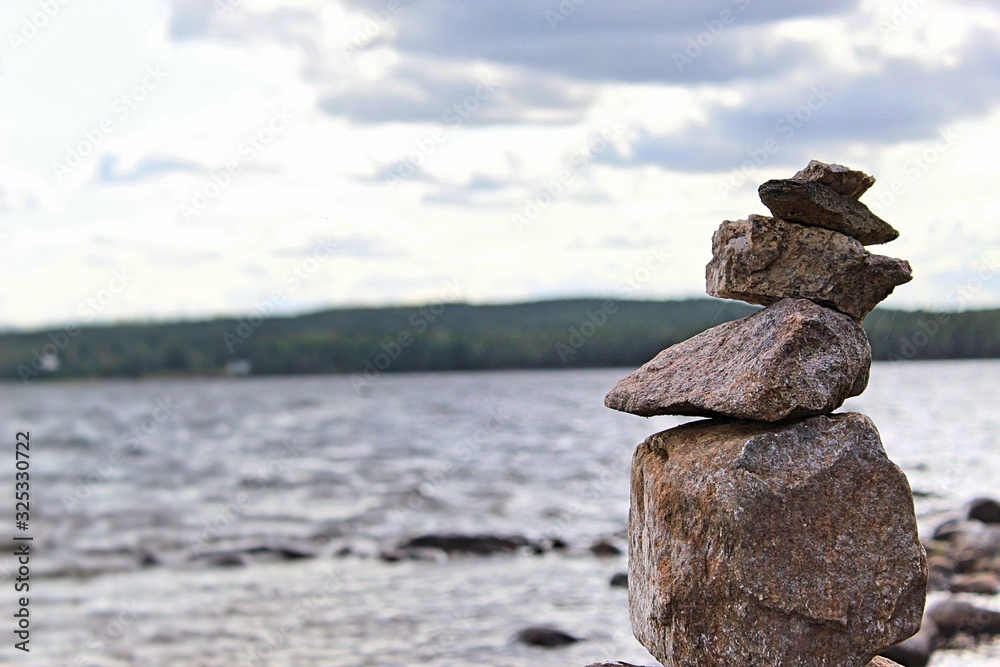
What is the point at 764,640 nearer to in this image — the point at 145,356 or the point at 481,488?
the point at 481,488

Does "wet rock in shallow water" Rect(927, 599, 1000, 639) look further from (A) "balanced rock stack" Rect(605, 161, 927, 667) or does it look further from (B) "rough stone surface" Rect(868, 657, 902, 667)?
(A) "balanced rock stack" Rect(605, 161, 927, 667)

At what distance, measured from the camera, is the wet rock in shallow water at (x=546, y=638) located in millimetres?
14930

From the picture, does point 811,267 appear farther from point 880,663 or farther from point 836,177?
point 880,663

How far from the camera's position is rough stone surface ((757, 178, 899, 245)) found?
6996 mm

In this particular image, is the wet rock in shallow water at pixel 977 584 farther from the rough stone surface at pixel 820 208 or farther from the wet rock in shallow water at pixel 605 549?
the rough stone surface at pixel 820 208

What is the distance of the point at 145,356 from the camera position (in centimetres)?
6059

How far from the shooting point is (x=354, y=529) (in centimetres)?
2616

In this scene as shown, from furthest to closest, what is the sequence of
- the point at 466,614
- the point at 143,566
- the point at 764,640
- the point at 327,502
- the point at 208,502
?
the point at 208,502
the point at 327,502
the point at 143,566
the point at 466,614
the point at 764,640

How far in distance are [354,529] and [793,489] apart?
2060cm

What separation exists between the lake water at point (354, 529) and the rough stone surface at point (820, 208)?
7483 millimetres

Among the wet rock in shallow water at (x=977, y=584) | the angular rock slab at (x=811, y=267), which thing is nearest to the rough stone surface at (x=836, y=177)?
the angular rock slab at (x=811, y=267)

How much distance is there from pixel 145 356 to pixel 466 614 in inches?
1895

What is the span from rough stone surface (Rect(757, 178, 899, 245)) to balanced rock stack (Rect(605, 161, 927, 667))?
0.4 inches

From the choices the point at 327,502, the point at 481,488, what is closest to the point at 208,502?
the point at 327,502
